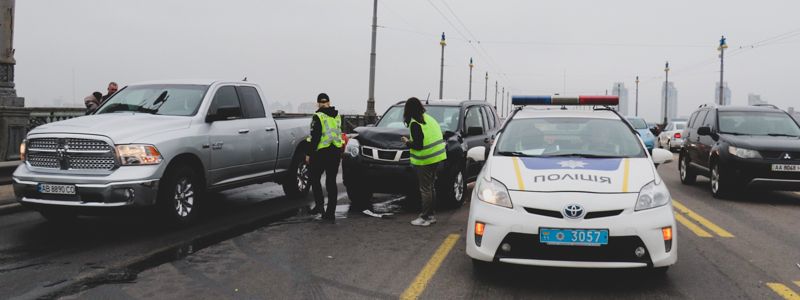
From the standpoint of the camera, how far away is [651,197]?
16.6 ft

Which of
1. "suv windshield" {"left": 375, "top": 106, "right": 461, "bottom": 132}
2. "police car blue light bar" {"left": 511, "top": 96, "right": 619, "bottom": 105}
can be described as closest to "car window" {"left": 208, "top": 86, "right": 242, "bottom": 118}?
"suv windshield" {"left": 375, "top": 106, "right": 461, "bottom": 132}

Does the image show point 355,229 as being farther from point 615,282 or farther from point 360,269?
point 615,282

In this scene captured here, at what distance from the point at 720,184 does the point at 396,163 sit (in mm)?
5889

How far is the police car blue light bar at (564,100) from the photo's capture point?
29.2 feet

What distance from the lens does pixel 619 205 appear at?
16.0 feet

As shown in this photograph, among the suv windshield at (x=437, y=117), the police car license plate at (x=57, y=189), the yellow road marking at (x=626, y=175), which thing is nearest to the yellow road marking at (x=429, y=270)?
the yellow road marking at (x=626, y=175)

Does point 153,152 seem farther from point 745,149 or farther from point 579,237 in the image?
point 745,149

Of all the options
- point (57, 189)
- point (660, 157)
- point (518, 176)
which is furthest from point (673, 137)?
point (57, 189)

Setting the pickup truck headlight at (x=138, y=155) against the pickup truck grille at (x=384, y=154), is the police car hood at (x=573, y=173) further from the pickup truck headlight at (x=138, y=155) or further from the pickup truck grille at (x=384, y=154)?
the pickup truck headlight at (x=138, y=155)

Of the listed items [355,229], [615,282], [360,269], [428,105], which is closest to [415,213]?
[355,229]

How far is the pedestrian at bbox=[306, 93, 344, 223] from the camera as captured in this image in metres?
→ 8.48

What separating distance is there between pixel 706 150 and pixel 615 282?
8049mm

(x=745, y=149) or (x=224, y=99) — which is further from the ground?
(x=224, y=99)

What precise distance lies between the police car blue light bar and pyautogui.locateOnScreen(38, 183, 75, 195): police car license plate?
18.1 feet
